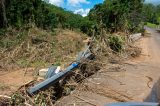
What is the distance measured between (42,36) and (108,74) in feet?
28.4

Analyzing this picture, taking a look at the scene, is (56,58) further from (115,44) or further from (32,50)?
(115,44)

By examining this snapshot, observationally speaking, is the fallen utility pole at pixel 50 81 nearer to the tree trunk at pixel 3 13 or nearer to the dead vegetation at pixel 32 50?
the dead vegetation at pixel 32 50

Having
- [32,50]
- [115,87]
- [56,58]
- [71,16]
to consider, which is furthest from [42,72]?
[71,16]

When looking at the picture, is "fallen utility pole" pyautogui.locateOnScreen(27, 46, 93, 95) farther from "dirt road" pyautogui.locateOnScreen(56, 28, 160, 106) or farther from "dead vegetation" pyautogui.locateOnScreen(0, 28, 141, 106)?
"dirt road" pyautogui.locateOnScreen(56, 28, 160, 106)

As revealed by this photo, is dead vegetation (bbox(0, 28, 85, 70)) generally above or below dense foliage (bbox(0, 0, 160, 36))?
below

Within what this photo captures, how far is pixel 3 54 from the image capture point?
48.3 ft

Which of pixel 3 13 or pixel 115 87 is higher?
pixel 3 13

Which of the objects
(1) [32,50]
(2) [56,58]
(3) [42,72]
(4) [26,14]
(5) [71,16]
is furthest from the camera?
(5) [71,16]

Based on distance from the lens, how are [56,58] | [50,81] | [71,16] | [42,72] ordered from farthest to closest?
[71,16] < [56,58] < [42,72] < [50,81]

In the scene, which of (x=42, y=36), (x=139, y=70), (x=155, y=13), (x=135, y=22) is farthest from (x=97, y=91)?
(x=155, y=13)

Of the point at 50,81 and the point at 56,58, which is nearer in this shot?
the point at 50,81

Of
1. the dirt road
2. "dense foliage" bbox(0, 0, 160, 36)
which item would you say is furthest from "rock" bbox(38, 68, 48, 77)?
"dense foliage" bbox(0, 0, 160, 36)

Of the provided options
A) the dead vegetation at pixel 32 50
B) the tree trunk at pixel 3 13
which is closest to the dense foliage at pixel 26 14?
the tree trunk at pixel 3 13

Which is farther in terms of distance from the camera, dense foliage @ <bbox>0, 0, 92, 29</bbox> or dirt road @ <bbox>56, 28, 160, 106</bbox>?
dense foliage @ <bbox>0, 0, 92, 29</bbox>
